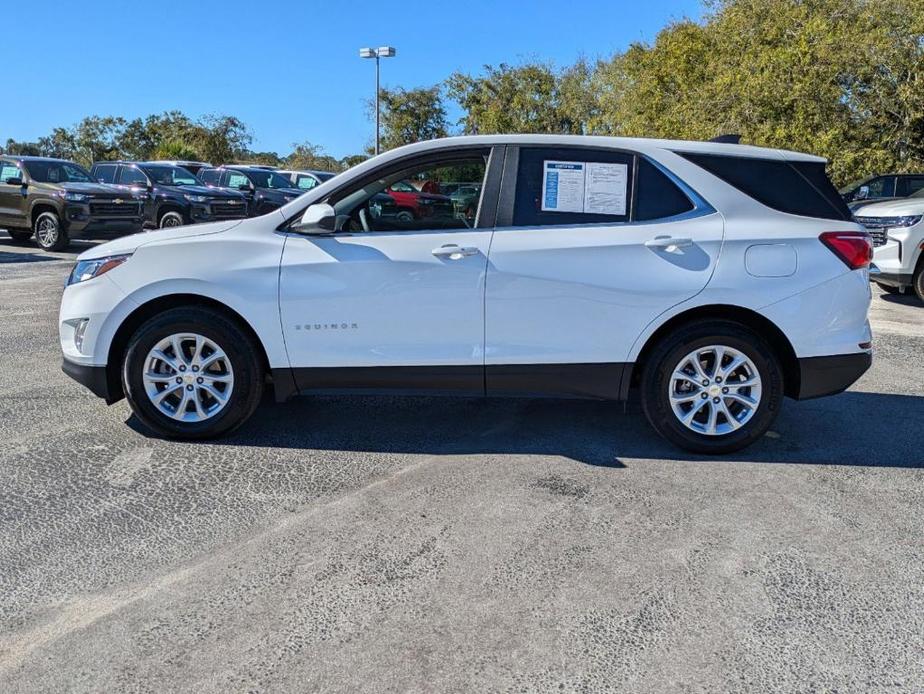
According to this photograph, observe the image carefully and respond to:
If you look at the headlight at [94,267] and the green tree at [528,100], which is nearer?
the headlight at [94,267]

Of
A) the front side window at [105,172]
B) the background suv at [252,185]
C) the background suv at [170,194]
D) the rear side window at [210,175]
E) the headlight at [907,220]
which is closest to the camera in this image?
the headlight at [907,220]

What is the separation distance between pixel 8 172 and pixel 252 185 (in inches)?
228

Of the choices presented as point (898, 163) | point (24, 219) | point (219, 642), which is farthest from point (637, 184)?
point (898, 163)

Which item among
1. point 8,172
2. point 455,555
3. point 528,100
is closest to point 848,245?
point 455,555

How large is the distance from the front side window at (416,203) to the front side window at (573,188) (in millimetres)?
265

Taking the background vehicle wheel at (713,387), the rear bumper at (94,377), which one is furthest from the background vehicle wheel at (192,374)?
the background vehicle wheel at (713,387)

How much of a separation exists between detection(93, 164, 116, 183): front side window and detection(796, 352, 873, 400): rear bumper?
55.2ft

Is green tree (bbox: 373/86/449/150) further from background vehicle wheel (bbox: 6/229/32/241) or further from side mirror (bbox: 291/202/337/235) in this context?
side mirror (bbox: 291/202/337/235)

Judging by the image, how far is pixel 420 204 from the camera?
4.43m

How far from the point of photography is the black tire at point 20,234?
15.8 meters

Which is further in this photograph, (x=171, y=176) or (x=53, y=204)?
(x=171, y=176)

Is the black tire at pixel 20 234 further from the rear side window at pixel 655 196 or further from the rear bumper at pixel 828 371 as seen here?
the rear bumper at pixel 828 371

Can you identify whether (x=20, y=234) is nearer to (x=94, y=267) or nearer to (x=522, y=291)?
(x=94, y=267)

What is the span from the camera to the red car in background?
174 inches
